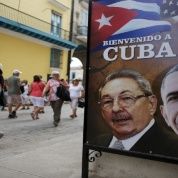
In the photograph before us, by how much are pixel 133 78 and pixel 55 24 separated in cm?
2527

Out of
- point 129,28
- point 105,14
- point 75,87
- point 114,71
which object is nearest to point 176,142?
point 114,71

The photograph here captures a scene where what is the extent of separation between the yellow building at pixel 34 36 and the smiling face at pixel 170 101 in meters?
18.2

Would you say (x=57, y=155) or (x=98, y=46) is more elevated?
(x=98, y=46)

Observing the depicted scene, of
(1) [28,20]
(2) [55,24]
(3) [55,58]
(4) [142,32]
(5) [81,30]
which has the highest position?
(5) [81,30]

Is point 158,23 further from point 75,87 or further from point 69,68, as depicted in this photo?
point 69,68

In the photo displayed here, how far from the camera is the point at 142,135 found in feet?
14.3

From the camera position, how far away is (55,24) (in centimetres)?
2908

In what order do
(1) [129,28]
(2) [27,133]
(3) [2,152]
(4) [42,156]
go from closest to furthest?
(1) [129,28] → (4) [42,156] → (3) [2,152] → (2) [27,133]

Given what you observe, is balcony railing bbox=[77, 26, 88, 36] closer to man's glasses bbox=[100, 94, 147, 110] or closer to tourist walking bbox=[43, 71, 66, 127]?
tourist walking bbox=[43, 71, 66, 127]

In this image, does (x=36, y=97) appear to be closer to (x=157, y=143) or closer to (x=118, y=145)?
(x=118, y=145)

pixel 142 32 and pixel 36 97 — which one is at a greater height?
pixel 142 32

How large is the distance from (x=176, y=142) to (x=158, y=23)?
127cm

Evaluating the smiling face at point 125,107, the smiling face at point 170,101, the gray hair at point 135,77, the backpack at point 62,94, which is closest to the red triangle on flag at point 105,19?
the gray hair at point 135,77

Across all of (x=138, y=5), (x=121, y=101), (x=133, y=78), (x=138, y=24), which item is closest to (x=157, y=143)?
(x=121, y=101)
